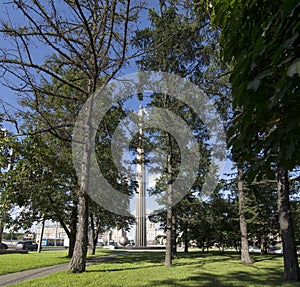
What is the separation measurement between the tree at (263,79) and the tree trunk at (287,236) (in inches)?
298

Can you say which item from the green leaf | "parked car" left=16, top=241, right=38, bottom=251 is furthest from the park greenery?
"parked car" left=16, top=241, right=38, bottom=251

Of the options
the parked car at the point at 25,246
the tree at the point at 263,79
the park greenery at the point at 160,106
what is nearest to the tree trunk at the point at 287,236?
the park greenery at the point at 160,106

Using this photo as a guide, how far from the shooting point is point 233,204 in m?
23.8

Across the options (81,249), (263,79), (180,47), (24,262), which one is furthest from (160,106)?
(263,79)

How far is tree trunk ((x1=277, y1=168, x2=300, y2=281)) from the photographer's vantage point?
870 cm

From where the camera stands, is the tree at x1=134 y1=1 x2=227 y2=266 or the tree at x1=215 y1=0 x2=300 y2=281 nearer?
the tree at x1=215 y1=0 x2=300 y2=281

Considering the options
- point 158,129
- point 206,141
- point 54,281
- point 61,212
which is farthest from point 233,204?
point 54,281

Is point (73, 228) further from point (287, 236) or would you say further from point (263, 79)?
point (263, 79)

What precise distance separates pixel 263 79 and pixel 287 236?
8835 millimetres

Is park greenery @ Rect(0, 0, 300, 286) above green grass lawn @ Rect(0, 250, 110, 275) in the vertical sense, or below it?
above

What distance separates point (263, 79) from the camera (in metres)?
1.76

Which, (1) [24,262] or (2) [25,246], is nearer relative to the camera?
(1) [24,262]

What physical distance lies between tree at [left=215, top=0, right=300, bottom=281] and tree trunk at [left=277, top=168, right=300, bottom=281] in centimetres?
756

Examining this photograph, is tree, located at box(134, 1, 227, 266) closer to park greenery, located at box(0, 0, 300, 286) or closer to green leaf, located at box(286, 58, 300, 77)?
Result: park greenery, located at box(0, 0, 300, 286)
